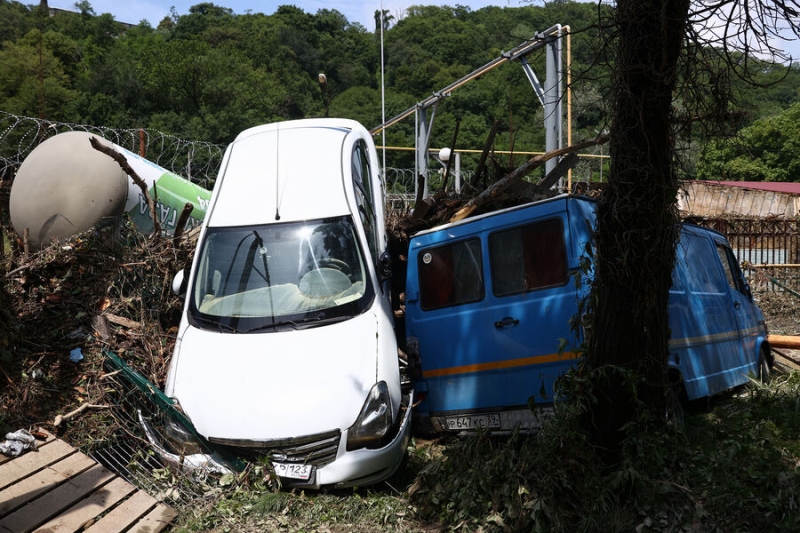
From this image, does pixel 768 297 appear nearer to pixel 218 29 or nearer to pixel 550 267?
pixel 550 267

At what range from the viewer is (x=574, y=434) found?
498cm

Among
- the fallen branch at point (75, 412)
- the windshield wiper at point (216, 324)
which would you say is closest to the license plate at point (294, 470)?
the windshield wiper at point (216, 324)

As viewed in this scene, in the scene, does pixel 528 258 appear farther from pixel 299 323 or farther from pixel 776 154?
pixel 776 154

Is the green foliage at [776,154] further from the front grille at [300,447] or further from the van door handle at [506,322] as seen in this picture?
the front grille at [300,447]

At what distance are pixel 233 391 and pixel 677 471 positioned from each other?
3.34 meters

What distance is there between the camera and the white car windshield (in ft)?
21.2

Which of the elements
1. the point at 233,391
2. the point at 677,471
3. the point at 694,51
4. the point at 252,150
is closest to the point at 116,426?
the point at 233,391

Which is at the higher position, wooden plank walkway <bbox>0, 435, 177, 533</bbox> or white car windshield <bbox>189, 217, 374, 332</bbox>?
white car windshield <bbox>189, 217, 374, 332</bbox>

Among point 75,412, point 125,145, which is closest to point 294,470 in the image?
point 75,412

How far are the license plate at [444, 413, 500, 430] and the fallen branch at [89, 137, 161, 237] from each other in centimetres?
464

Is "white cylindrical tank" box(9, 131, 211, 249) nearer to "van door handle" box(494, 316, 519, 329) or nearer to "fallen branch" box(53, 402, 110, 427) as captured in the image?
"fallen branch" box(53, 402, 110, 427)

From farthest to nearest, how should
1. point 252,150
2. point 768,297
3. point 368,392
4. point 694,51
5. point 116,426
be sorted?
point 768,297 < point 252,150 < point 116,426 < point 368,392 < point 694,51

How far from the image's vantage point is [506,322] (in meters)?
6.13

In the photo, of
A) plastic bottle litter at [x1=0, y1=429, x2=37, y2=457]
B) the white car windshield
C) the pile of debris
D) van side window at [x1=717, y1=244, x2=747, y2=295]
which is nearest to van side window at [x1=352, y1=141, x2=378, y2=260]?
the white car windshield
